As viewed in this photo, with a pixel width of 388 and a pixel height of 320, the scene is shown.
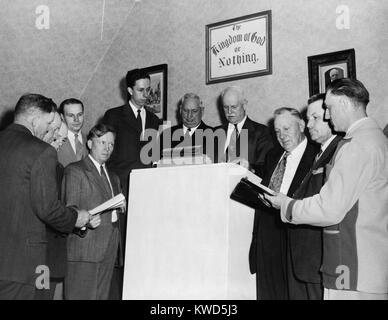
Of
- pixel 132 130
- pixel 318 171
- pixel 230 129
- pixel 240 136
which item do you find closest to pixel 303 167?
pixel 318 171

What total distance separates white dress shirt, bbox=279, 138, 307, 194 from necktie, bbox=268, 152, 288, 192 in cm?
2

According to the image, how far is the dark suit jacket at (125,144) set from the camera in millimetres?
4367

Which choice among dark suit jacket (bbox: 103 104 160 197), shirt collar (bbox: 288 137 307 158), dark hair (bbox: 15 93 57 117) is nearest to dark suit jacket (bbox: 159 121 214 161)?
dark suit jacket (bbox: 103 104 160 197)

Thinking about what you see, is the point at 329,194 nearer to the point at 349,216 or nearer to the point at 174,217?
the point at 349,216

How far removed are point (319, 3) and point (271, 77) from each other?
0.79m

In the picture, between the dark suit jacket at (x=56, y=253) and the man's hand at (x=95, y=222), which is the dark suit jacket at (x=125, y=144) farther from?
the dark suit jacket at (x=56, y=253)

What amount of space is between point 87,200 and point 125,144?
2.97ft

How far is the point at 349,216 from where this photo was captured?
7.79 ft

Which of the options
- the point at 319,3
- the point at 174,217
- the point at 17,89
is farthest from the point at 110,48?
the point at 174,217

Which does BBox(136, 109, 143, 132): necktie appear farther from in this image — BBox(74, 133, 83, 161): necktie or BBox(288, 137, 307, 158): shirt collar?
BBox(288, 137, 307, 158): shirt collar

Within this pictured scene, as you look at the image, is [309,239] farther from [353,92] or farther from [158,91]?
[158,91]

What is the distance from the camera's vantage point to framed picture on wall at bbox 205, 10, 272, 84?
4867 millimetres

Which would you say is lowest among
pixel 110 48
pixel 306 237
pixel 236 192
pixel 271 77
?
pixel 306 237

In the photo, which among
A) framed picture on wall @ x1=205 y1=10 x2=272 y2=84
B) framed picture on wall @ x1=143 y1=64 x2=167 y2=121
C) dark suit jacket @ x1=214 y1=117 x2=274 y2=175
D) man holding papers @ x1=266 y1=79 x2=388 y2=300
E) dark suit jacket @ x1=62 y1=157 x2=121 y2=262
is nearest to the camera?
man holding papers @ x1=266 y1=79 x2=388 y2=300
